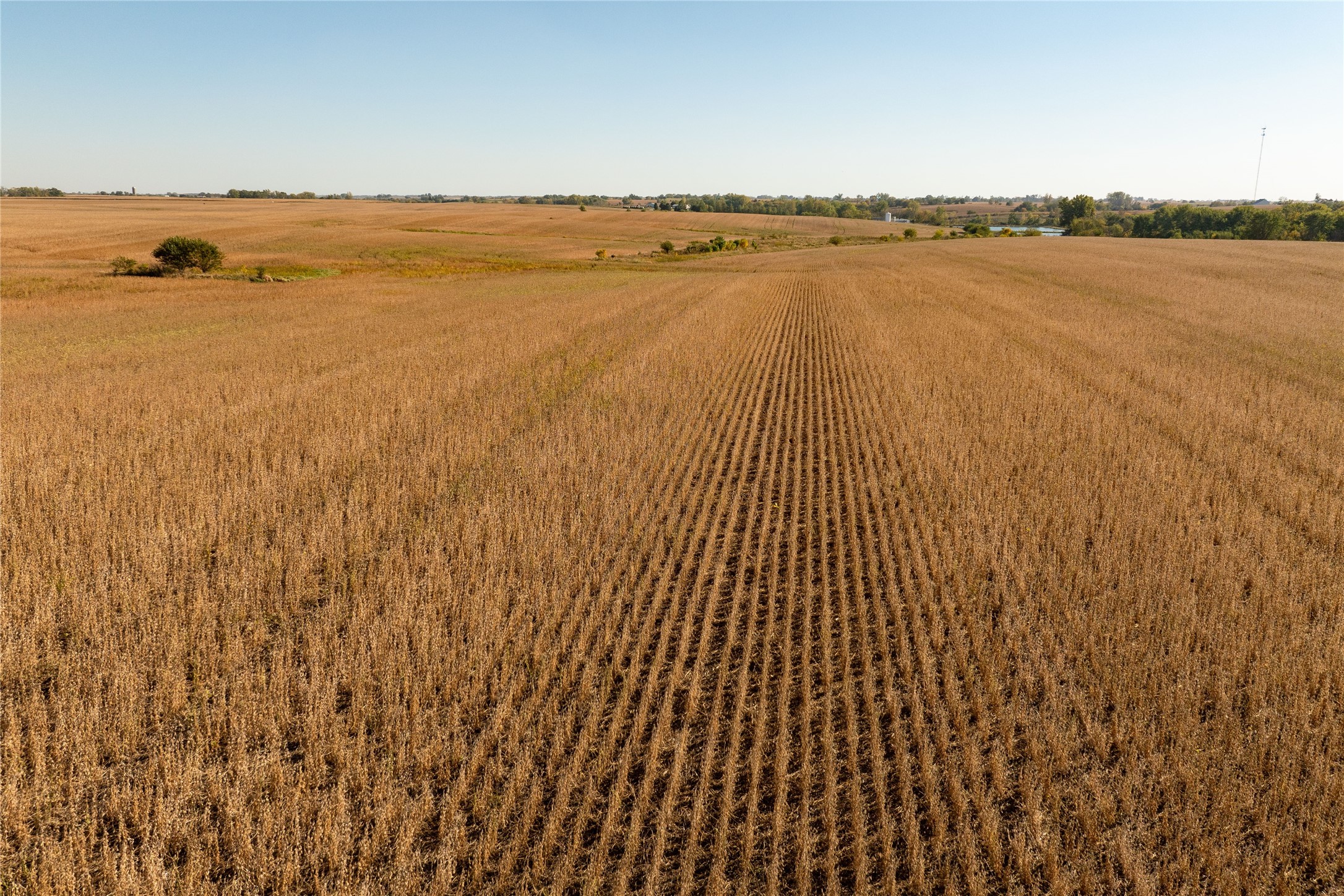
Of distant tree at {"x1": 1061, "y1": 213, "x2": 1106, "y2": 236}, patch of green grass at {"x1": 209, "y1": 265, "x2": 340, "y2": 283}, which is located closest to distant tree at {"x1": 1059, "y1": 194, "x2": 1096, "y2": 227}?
distant tree at {"x1": 1061, "y1": 213, "x2": 1106, "y2": 236}

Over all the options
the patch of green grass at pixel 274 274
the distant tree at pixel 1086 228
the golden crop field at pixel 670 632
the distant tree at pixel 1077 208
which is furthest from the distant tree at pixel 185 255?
the distant tree at pixel 1077 208

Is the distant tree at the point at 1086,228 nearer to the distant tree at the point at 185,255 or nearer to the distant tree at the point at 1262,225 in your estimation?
the distant tree at the point at 1262,225

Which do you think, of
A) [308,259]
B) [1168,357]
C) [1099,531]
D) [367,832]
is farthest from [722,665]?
[308,259]

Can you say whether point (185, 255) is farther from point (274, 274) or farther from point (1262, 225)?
point (1262, 225)

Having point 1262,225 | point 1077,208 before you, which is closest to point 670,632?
point 1262,225

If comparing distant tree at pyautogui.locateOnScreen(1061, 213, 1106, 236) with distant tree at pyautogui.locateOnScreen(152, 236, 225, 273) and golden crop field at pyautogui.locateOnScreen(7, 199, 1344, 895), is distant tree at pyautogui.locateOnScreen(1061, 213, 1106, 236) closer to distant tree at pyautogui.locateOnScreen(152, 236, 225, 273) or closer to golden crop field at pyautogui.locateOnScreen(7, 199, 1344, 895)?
golden crop field at pyautogui.locateOnScreen(7, 199, 1344, 895)
